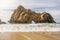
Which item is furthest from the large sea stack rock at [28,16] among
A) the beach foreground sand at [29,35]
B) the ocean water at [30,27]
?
the beach foreground sand at [29,35]

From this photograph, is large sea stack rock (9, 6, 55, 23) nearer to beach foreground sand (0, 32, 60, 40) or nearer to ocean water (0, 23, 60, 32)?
ocean water (0, 23, 60, 32)

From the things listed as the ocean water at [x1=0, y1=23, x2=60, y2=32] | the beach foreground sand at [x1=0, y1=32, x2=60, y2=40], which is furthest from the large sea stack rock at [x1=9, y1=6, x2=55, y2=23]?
the beach foreground sand at [x1=0, y1=32, x2=60, y2=40]

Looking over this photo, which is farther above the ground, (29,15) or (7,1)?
(7,1)

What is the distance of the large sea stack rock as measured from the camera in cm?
178

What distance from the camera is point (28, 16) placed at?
1802 mm

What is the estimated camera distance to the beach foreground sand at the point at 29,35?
153 cm

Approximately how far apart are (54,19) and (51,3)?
20 centimetres

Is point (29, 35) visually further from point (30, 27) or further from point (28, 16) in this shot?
point (28, 16)

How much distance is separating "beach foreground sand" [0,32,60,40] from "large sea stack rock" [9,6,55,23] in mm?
182

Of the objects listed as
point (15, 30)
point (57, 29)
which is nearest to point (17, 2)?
point (15, 30)

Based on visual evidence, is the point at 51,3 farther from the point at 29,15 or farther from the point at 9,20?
the point at 9,20

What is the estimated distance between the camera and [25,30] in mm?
1729

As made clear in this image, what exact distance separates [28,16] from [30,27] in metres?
0.14

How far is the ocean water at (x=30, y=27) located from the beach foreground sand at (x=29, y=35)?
0.24ft
